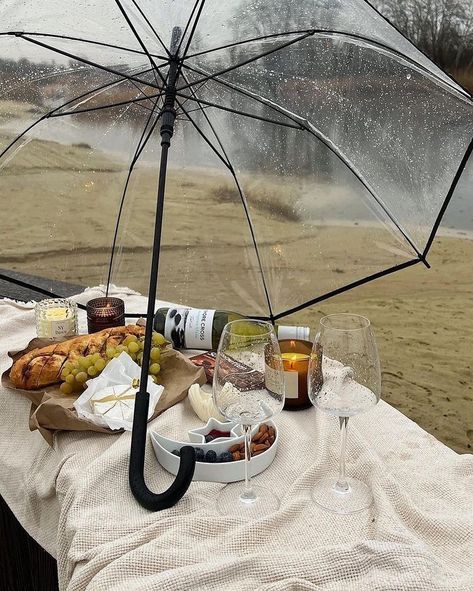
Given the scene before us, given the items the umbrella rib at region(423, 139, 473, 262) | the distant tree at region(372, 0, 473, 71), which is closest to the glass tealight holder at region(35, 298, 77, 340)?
the umbrella rib at region(423, 139, 473, 262)

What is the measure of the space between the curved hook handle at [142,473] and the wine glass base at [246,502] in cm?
8

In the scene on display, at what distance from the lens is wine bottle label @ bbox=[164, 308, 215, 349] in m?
1.46

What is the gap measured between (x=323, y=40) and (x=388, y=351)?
3733mm

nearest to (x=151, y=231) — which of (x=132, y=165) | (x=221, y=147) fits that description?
(x=132, y=165)

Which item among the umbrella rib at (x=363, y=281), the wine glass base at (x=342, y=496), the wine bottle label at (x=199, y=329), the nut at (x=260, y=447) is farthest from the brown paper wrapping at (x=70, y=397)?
the umbrella rib at (x=363, y=281)

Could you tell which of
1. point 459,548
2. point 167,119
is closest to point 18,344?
point 167,119

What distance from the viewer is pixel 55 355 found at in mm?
1308

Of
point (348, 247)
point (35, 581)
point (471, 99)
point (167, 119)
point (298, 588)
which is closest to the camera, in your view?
point (298, 588)

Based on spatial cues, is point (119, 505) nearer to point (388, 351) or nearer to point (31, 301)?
point (31, 301)

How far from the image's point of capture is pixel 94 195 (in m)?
1.75

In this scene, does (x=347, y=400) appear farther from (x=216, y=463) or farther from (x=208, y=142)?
(x=208, y=142)

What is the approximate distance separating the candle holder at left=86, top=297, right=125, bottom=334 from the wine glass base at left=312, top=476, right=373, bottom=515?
29.7 inches

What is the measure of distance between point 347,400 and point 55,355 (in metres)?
0.70

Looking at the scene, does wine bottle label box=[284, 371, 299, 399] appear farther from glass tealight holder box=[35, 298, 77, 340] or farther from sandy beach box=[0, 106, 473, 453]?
glass tealight holder box=[35, 298, 77, 340]
